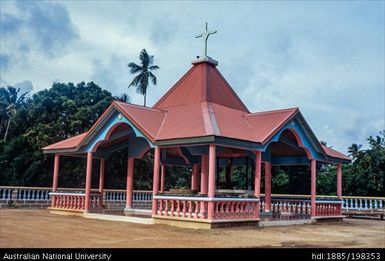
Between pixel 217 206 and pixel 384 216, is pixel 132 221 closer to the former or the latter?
pixel 217 206

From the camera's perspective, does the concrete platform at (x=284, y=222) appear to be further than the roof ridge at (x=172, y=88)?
No

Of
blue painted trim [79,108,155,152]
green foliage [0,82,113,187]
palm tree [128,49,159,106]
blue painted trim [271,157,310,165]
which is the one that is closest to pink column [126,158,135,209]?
blue painted trim [79,108,155,152]

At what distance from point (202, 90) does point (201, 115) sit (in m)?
1.93

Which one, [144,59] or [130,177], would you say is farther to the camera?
[144,59]

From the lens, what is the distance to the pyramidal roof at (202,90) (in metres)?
16.2

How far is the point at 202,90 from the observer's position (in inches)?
633

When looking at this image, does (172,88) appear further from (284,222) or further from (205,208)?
(284,222)

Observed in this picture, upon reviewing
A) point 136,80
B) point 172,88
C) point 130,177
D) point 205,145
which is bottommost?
point 130,177

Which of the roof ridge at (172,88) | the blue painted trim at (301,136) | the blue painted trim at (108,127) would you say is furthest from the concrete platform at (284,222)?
the roof ridge at (172,88)

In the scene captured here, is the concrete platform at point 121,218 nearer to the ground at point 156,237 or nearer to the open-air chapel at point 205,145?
the open-air chapel at point 205,145

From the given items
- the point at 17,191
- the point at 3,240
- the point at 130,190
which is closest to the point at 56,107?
the point at 17,191

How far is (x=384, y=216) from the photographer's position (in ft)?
65.7

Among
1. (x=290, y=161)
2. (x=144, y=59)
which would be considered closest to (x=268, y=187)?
(x=290, y=161)

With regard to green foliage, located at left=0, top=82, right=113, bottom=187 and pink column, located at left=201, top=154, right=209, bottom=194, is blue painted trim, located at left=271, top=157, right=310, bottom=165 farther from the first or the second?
green foliage, located at left=0, top=82, right=113, bottom=187
